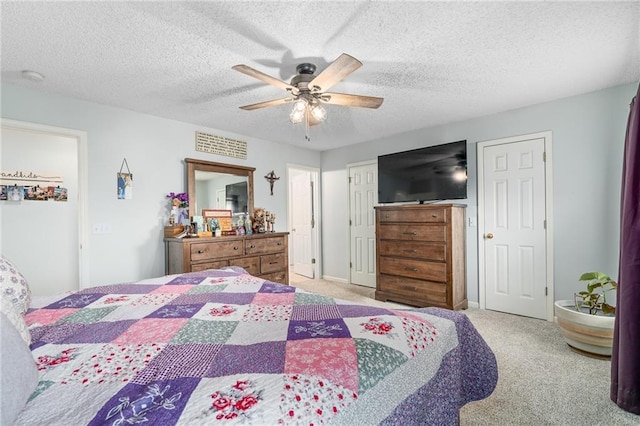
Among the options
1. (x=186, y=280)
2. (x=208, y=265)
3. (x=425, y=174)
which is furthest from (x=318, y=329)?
(x=425, y=174)

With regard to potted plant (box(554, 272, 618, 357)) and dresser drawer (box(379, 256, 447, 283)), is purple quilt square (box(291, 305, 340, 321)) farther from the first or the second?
dresser drawer (box(379, 256, 447, 283))

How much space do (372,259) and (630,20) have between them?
3.70 m

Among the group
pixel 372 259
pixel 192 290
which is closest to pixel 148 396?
pixel 192 290

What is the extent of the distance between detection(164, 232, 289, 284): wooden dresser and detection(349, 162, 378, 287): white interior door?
4.41 ft

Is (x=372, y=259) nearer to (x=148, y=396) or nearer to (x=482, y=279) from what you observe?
(x=482, y=279)

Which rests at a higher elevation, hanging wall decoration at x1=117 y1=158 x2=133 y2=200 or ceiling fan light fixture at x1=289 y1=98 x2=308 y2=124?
ceiling fan light fixture at x1=289 y1=98 x2=308 y2=124

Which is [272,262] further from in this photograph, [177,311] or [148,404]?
[148,404]

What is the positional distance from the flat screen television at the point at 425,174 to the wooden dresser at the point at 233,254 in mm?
1691

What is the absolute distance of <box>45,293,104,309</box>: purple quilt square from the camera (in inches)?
58.8

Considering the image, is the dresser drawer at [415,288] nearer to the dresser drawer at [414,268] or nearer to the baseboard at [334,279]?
the dresser drawer at [414,268]

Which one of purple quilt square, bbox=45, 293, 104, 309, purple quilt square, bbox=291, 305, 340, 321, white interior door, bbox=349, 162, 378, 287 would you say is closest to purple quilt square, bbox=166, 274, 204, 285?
purple quilt square, bbox=45, 293, 104, 309

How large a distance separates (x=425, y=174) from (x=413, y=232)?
0.78 m

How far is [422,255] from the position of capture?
3.64 meters

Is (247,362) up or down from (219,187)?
down
